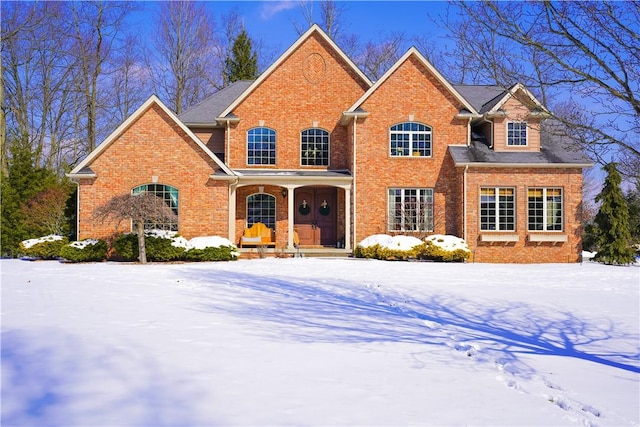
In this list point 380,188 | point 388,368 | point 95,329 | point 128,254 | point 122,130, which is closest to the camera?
point 388,368

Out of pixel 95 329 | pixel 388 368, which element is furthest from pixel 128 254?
pixel 388 368

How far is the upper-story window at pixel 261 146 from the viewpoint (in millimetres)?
22125

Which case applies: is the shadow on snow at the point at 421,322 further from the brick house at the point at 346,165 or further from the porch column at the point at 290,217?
the brick house at the point at 346,165

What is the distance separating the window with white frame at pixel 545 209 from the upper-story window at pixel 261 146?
423 inches

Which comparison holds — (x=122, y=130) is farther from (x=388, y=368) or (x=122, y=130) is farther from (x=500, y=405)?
(x=500, y=405)

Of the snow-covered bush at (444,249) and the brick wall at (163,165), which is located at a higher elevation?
the brick wall at (163,165)

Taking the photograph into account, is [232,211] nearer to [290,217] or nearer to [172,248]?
[290,217]

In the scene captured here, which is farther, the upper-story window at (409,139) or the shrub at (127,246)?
the upper-story window at (409,139)

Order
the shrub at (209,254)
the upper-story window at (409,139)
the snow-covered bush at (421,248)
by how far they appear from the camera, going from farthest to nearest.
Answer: the upper-story window at (409,139) < the snow-covered bush at (421,248) < the shrub at (209,254)

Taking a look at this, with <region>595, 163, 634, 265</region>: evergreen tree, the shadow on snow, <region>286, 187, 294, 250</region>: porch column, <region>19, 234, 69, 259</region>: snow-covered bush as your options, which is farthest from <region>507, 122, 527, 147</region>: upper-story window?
<region>19, 234, 69, 259</region>: snow-covered bush

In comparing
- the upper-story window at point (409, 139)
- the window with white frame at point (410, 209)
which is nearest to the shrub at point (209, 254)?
the window with white frame at point (410, 209)

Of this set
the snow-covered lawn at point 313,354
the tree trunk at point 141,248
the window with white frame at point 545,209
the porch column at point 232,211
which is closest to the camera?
the snow-covered lawn at point 313,354

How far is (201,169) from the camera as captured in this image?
64.1 feet

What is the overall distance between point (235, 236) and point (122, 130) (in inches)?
242
